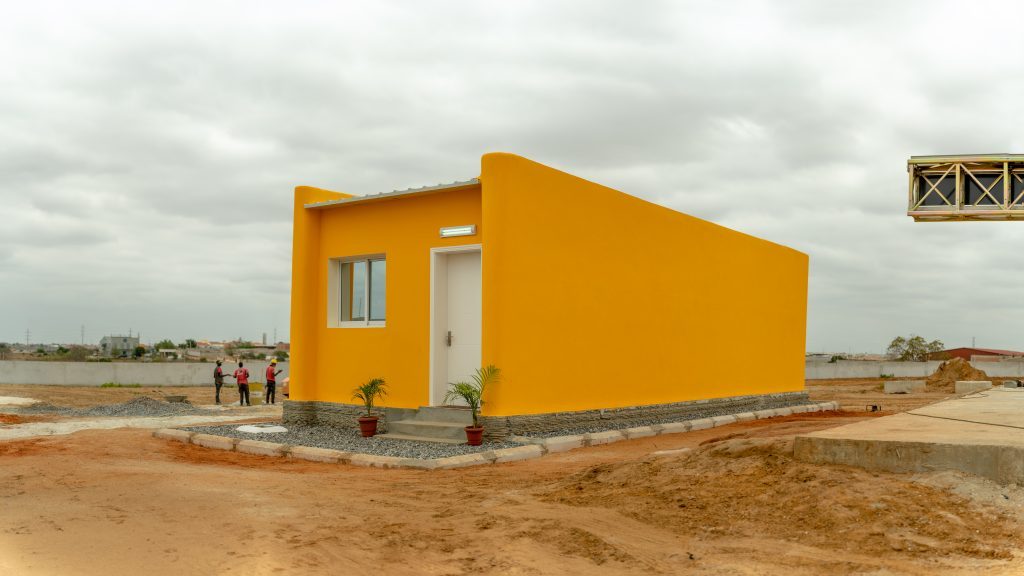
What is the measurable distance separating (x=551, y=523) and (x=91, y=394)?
3230 centimetres

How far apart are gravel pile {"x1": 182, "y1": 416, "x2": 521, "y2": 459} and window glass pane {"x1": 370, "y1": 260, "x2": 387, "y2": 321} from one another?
7.53 feet

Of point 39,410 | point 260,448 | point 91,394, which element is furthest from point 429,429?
point 91,394

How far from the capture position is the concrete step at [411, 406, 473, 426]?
13227mm

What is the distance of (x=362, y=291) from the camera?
619 inches

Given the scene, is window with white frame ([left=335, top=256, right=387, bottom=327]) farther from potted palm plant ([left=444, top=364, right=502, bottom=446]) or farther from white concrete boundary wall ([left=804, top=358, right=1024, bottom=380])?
white concrete boundary wall ([left=804, top=358, right=1024, bottom=380])

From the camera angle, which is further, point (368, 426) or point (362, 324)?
point (362, 324)

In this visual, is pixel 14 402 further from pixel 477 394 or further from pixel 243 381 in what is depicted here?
pixel 477 394

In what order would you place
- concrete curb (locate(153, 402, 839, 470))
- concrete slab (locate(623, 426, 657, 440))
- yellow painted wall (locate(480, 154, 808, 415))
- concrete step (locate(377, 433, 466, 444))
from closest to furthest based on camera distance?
1. concrete curb (locate(153, 402, 839, 470))
2. concrete step (locate(377, 433, 466, 444))
3. yellow painted wall (locate(480, 154, 808, 415))
4. concrete slab (locate(623, 426, 657, 440))

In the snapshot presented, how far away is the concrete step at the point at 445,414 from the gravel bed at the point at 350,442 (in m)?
0.68

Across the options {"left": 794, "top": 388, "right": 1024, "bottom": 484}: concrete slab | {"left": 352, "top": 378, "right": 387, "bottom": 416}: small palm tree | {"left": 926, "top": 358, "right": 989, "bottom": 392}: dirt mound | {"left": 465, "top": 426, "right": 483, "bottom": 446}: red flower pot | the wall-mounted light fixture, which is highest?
the wall-mounted light fixture

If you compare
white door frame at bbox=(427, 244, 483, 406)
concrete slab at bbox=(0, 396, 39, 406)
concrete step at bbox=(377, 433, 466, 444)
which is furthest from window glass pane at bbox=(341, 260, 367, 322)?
concrete slab at bbox=(0, 396, 39, 406)

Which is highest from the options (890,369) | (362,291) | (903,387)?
(362,291)

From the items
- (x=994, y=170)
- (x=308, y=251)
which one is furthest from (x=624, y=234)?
(x=994, y=170)

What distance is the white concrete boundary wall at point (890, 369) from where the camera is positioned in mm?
52062
